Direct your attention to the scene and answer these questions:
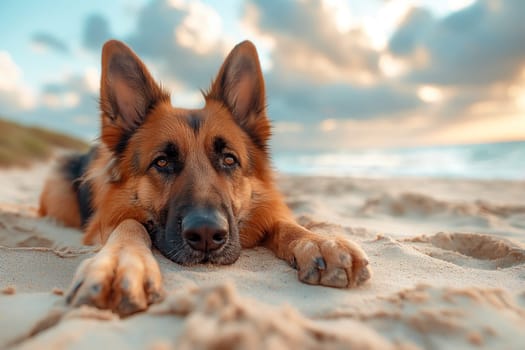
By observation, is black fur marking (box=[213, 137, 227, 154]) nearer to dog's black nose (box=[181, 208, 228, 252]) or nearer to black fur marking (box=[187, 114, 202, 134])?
black fur marking (box=[187, 114, 202, 134])

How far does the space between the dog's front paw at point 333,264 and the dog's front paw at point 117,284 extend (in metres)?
0.90

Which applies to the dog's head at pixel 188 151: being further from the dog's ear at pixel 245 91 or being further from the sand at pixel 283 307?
the sand at pixel 283 307

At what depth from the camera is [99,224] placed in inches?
141

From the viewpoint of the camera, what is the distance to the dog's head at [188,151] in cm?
276

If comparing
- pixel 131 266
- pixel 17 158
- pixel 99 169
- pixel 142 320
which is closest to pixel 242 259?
pixel 131 266

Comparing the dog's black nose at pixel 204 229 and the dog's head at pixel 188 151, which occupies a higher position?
the dog's head at pixel 188 151

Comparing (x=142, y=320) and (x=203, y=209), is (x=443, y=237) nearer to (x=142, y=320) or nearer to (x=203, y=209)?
(x=203, y=209)

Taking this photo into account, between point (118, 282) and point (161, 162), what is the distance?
1.54 meters

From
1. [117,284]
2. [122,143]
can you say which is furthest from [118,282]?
[122,143]

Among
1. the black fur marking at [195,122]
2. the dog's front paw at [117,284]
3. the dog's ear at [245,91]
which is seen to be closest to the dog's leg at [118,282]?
the dog's front paw at [117,284]

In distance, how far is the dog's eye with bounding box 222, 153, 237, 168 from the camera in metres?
3.49

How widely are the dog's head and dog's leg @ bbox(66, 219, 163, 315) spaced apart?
20.6 inches

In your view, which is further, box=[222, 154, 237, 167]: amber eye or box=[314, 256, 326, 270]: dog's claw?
box=[222, 154, 237, 167]: amber eye

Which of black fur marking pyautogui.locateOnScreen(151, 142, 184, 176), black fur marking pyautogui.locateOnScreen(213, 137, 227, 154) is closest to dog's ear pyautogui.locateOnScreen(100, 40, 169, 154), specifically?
black fur marking pyautogui.locateOnScreen(151, 142, 184, 176)
